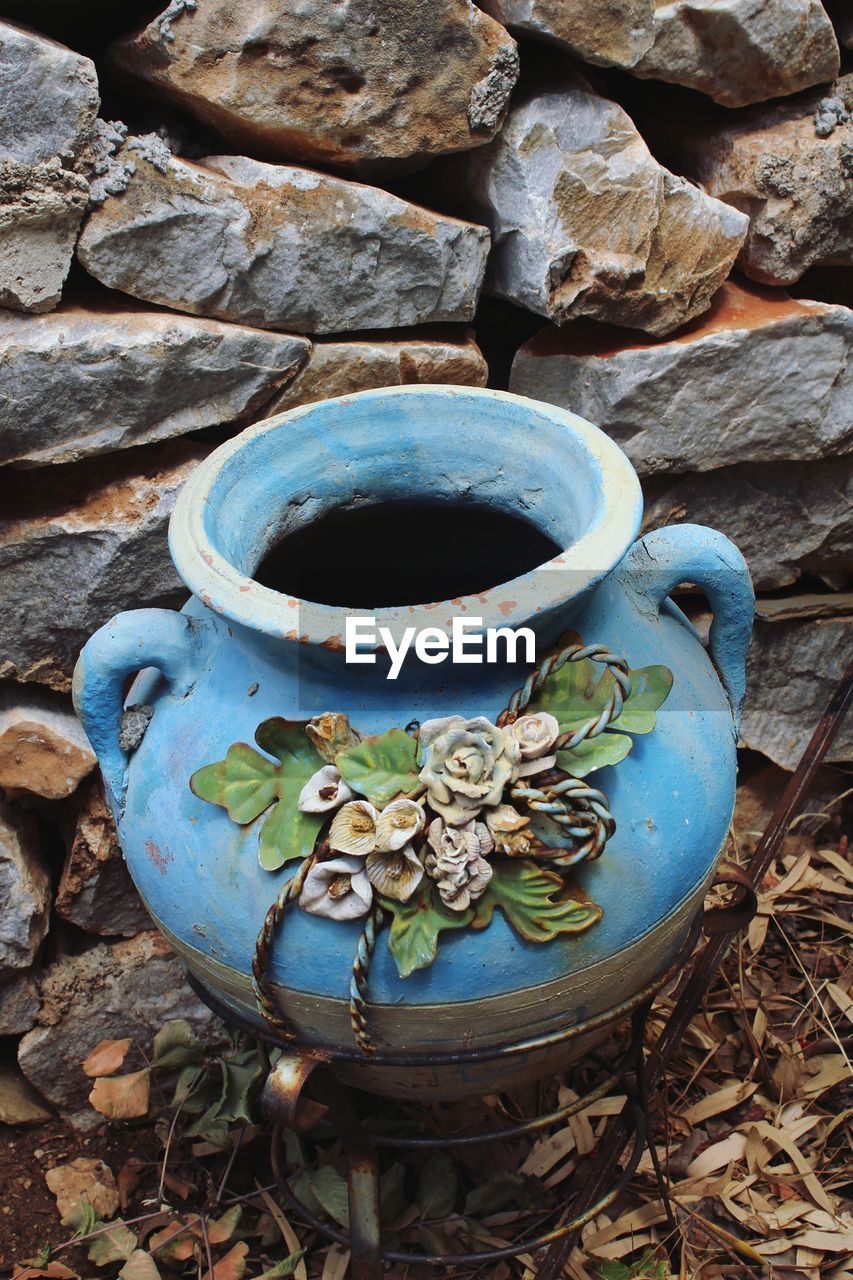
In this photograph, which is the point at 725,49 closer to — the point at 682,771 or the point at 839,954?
the point at 682,771

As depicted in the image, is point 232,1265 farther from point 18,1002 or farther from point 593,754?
point 593,754

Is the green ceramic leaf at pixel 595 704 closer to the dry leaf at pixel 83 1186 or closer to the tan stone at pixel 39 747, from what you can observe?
the tan stone at pixel 39 747

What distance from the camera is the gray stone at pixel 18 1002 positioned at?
1836 millimetres

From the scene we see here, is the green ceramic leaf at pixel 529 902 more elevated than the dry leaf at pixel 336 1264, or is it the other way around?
the green ceramic leaf at pixel 529 902

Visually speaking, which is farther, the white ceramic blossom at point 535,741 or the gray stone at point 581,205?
the gray stone at point 581,205

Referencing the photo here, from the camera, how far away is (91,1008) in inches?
75.2

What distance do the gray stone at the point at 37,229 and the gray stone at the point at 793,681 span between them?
1354 millimetres

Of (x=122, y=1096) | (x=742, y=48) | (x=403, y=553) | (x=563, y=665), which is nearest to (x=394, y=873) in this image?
(x=563, y=665)

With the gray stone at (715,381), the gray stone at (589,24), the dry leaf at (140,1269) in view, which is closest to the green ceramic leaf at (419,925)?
the dry leaf at (140,1269)

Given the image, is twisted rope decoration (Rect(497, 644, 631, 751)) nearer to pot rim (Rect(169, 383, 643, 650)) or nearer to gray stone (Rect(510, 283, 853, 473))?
pot rim (Rect(169, 383, 643, 650))

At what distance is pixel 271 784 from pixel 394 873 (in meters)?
0.17

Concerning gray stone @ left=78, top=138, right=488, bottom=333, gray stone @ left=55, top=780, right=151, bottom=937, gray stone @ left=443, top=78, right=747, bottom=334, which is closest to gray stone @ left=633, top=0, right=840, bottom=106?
gray stone @ left=443, top=78, right=747, bottom=334

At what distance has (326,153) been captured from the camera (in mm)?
1584

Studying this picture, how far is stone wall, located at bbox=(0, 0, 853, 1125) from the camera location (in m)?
1.47
